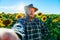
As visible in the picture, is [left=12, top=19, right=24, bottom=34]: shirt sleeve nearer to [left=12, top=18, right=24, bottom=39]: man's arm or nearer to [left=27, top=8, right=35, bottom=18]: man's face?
[left=12, top=18, right=24, bottom=39]: man's arm

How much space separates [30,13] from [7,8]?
29 centimetres

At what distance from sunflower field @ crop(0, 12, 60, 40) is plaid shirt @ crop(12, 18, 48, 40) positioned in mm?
52

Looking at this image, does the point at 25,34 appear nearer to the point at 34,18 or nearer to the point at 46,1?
the point at 34,18

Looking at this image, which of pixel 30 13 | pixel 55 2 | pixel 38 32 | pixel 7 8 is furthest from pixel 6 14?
pixel 55 2

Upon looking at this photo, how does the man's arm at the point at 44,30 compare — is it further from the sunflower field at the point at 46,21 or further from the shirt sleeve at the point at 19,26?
the shirt sleeve at the point at 19,26

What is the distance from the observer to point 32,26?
2277 mm

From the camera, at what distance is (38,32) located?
2.27 metres

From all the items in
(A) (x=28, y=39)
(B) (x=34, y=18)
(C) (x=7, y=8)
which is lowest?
(A) (x=28, y=39)

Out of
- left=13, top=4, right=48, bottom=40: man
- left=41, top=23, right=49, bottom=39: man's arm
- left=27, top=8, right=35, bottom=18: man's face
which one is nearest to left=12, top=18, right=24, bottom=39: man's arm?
left=13, top=4, right=48, bottom=40: man

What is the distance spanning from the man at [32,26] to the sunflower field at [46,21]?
0.05 m

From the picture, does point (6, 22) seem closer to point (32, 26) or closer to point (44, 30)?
point (32, 26)

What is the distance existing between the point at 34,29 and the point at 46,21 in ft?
0.63

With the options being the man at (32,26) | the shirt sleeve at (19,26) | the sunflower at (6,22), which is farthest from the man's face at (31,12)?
the sunflower at (6,22)

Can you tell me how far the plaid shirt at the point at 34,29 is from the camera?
223cm
